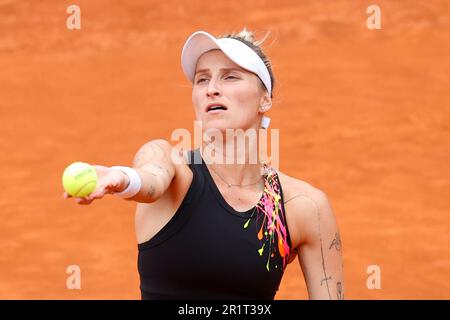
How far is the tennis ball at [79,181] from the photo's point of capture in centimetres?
360

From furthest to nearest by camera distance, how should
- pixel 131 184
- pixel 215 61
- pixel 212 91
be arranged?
1. pixel 215 61
2. pixel 212 91
3. pixel 131 184

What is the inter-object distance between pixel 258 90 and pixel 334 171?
712 centimetres

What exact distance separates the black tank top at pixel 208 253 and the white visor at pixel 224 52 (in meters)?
0.56

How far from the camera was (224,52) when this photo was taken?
4668 millimetres

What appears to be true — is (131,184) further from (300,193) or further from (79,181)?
(300,193)

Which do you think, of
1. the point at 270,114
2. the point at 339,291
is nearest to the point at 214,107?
the point at 339,291

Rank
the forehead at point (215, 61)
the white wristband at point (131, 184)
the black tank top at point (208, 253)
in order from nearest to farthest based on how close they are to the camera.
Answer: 1. the white wristband at point (131, 184)
2. the black tank top at point (208, 253)
3. the forehead at point (215, 61)

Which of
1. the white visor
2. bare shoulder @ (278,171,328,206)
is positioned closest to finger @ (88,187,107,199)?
the white visor

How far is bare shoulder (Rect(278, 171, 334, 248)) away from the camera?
4.71m

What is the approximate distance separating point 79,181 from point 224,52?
133 centimetres

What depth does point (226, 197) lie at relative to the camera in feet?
15.1

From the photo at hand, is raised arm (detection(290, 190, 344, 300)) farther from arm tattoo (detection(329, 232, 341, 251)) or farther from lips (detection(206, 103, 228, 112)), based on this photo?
lips (detection(206, 103, 228, 112))

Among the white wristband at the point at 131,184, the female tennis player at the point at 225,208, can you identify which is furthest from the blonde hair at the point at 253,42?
the white wristband at the point at 131,184

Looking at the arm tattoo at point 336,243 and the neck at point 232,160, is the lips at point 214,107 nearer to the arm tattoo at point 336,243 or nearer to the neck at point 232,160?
the neck at point 232,160
